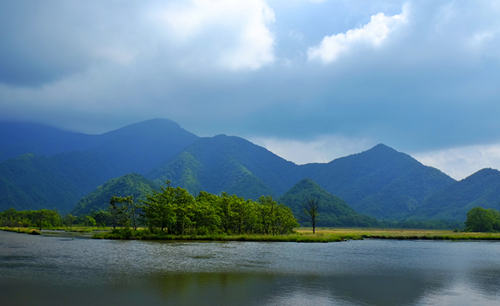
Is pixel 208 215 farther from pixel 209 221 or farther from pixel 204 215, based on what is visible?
pixel 209 221

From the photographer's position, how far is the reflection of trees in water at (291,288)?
83.5 ft

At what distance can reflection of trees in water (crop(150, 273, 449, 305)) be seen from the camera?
1001 inches

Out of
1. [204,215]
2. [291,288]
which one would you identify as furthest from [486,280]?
[204,215]

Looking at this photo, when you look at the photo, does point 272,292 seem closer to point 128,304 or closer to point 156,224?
point 128,304

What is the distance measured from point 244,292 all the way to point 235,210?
79010 mm

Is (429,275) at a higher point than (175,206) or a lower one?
lower

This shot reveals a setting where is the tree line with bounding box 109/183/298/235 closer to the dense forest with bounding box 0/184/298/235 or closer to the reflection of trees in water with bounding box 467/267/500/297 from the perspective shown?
the dense forest with bounding box 0/184/298/235

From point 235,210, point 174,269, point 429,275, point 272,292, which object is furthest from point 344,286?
point 235,210

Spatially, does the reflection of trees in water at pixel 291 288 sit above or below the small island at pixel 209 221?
below

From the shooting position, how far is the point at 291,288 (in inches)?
1159

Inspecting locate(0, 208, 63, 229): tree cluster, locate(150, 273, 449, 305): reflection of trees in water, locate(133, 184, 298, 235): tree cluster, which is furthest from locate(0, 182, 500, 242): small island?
locate(0, 208, 63, 229): tree cluster

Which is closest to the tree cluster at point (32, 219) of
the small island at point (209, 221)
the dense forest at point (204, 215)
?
the small island at point (209, 221)

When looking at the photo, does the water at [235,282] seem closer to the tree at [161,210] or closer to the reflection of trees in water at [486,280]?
the reflection of trees in water at [486,280]

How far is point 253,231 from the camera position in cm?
11219
